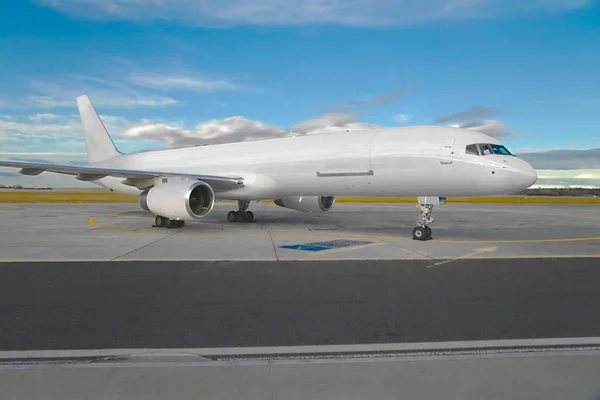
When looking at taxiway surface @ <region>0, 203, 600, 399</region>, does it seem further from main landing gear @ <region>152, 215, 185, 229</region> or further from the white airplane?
main landing gear @ <region>152, 215, 185, 229</region>

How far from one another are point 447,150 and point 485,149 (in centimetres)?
101

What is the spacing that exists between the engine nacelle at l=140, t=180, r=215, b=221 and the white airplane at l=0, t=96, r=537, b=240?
3cm

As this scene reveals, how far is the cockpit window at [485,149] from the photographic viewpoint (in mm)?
11977

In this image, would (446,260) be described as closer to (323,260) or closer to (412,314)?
(323,260)

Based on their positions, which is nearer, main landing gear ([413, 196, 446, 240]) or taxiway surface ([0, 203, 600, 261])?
taxiway surface ([0, 203, 600, 261])

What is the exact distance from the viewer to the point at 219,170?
61.1ft

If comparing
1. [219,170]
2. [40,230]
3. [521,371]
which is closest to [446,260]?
[521,371]

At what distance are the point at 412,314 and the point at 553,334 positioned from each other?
58.2 inches

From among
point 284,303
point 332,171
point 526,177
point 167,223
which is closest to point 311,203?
point 332,171

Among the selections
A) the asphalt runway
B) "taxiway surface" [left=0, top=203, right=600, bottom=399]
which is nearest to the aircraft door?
"taxiway surface" [left=0, top=203, right=600, bottom=399]

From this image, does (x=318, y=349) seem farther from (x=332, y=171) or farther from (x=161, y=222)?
(x=161, y=222)

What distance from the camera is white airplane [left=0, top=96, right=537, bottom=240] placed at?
1207cm

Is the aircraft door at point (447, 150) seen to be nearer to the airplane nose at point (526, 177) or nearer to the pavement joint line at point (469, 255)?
the airplane nose at point (526, 177)

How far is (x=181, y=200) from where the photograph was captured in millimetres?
14648
